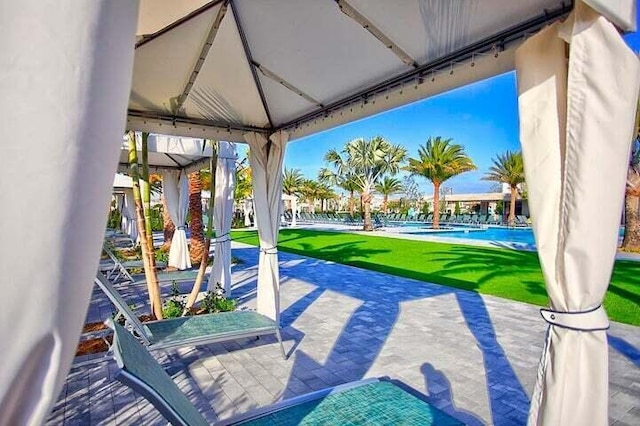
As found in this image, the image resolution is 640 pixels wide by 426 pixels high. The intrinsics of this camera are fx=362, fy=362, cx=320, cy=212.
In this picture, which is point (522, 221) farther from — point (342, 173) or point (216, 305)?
point (216, 305)

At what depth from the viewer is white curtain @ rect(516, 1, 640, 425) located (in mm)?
1563

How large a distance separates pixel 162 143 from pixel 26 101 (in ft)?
22.3

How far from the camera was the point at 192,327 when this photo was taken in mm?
3957

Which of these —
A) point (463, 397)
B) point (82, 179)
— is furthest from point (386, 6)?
point (463, 397)

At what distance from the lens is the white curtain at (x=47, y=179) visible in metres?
0.79

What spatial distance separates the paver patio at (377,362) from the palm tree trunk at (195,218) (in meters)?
3.59

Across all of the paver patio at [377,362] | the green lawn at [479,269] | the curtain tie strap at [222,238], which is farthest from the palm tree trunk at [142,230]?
the green lawn at [479,269]

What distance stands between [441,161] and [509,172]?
7.38 meters

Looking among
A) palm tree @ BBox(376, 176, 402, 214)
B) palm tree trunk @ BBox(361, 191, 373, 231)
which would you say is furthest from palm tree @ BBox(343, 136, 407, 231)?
palm tree @ BBox(376, 176, 402, 214)

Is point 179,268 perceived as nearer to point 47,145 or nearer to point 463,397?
point 463,397

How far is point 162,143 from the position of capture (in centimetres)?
706

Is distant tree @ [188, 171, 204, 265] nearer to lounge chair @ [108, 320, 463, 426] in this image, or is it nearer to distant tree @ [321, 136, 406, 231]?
lounge chair @ [108, 320, 463, 426]

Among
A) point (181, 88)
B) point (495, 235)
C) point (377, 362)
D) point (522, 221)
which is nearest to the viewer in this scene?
point (181, 88)

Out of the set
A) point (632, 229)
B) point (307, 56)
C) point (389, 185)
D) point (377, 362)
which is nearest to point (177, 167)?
point (307, 56)
